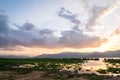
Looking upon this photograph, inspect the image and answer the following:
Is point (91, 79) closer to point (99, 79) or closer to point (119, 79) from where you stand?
point (99, 79)

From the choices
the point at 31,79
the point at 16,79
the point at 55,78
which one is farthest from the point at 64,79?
the point at 16,79

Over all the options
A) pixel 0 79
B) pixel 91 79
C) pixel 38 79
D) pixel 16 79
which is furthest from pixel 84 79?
pixel 0 79

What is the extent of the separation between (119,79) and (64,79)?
597 cm

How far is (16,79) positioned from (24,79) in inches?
35.2

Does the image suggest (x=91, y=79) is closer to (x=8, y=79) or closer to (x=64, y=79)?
(x=64, y=79)

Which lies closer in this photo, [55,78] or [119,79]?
[119,79]

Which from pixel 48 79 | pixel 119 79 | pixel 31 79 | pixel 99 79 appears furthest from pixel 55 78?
pixel 119 79

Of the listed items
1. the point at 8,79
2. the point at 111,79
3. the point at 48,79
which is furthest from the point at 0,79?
the point at 111,79

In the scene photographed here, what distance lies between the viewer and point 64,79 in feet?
89.7

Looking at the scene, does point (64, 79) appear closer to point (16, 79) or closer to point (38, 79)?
point (38, 79)

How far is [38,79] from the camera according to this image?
91.3 ft

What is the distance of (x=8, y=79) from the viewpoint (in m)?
28.1

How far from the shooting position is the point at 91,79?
27406 mm

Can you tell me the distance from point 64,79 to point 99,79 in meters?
3.84
